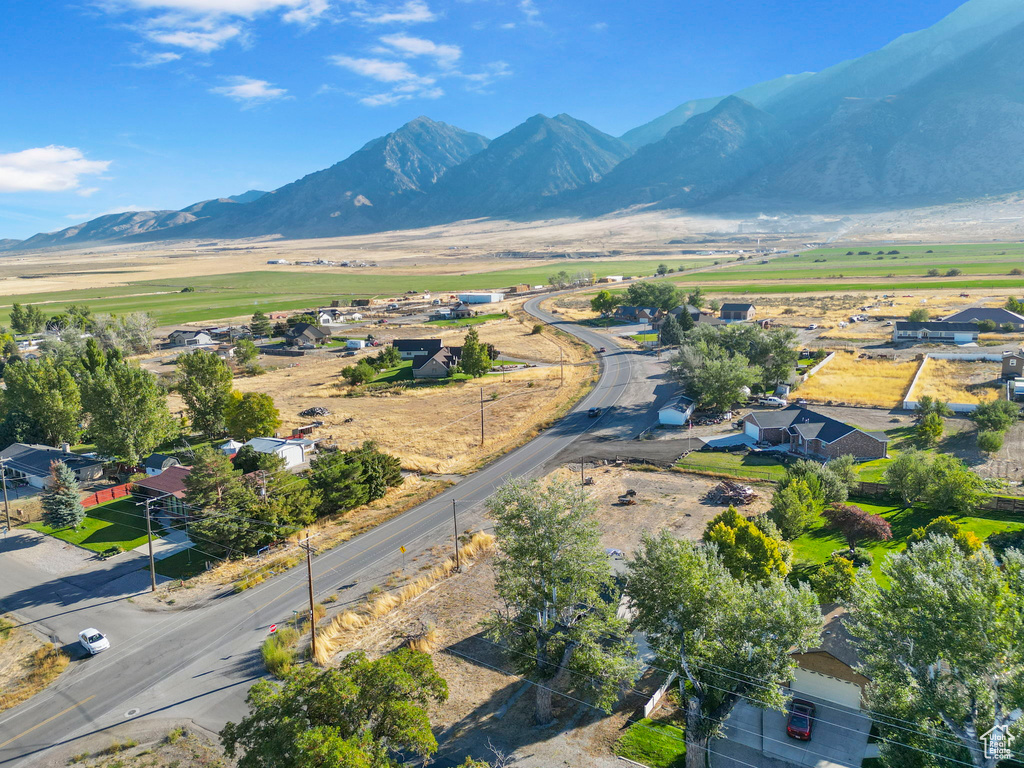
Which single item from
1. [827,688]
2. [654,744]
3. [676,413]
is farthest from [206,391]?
[827,688]

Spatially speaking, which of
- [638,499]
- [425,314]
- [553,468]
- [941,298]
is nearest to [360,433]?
[553,468]

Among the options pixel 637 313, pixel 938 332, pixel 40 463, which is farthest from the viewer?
pixel 637 313

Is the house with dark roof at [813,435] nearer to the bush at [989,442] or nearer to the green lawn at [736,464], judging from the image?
the green lawn at [736,464]

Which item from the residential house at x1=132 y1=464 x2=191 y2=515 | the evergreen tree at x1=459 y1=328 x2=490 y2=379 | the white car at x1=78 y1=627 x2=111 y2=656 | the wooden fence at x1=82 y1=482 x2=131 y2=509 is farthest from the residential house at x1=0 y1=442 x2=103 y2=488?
the evergreen tree at x1=459 y1=328 x2=490 y2=379

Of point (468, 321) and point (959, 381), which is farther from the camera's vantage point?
point (468, 321)

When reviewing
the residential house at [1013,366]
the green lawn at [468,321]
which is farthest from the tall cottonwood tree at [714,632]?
the green lawn at [468,321]

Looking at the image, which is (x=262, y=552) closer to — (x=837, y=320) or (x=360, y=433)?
(x=360, y=433)

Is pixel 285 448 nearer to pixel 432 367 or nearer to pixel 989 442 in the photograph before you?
pixel 432 367
